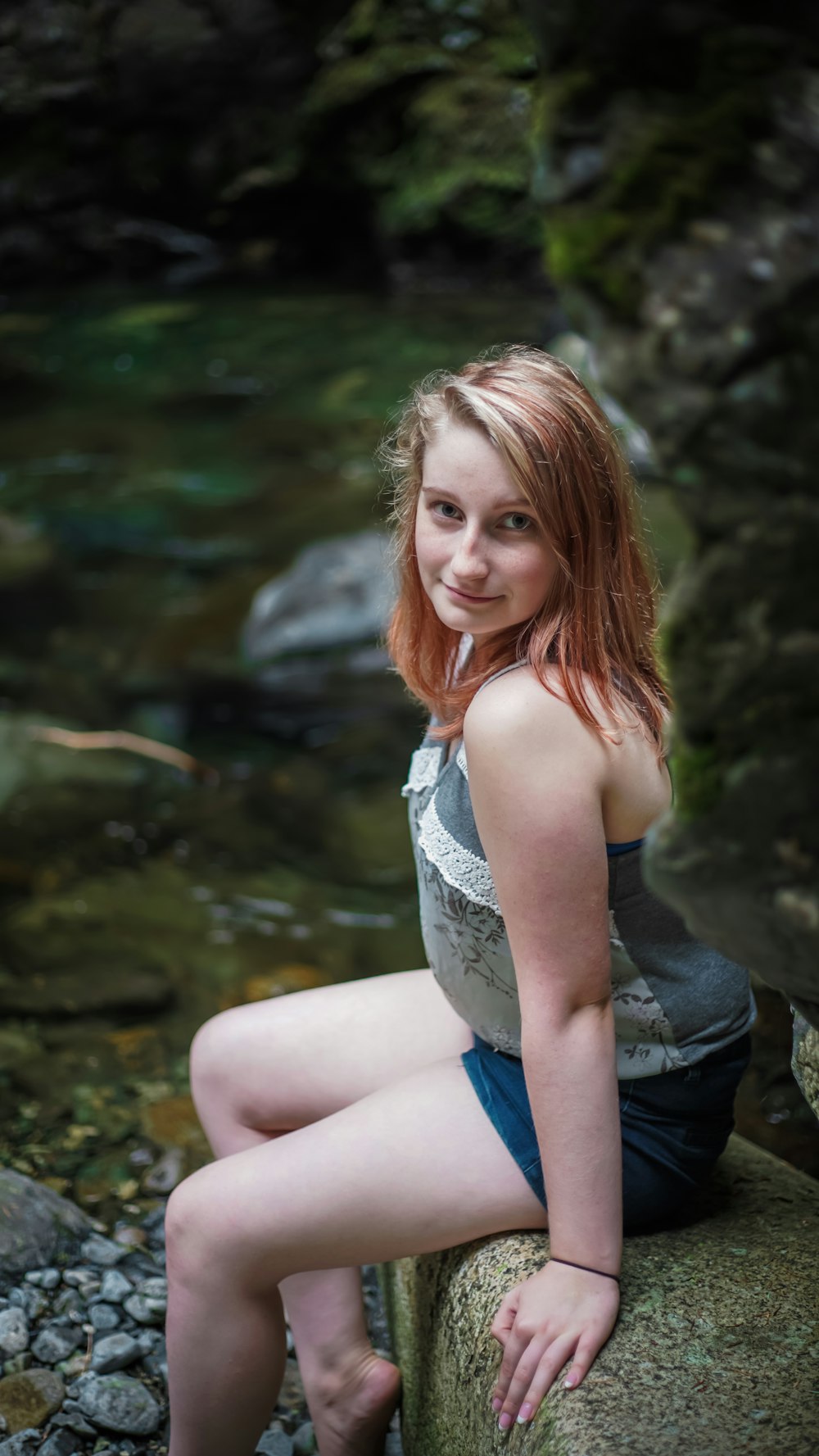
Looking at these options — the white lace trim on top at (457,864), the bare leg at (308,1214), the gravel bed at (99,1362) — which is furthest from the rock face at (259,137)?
the bare leg at (308,1214)

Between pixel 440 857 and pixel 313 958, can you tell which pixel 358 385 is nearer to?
pixel 313 958

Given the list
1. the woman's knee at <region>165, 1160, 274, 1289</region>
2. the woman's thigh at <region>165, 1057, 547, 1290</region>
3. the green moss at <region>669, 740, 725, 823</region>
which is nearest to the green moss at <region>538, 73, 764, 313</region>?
the green moss at <region>669, 740, 725, 823</region>

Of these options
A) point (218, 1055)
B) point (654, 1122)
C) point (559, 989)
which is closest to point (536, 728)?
point (559, 989)

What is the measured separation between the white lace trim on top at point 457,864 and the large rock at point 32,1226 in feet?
4.07

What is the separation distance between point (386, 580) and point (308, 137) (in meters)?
8.72

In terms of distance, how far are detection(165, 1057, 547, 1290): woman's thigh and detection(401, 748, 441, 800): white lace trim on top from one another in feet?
1.49

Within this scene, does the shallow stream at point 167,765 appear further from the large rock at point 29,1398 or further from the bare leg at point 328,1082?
the bare leg at point 328,1082

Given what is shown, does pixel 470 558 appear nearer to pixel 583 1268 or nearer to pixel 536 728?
pixel 536 728

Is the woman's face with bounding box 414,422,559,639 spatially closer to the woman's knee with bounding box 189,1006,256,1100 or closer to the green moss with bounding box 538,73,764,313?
the green moss with bounding box 538,73,764,313

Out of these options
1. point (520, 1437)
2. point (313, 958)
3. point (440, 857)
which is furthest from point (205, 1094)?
point (313, 958)

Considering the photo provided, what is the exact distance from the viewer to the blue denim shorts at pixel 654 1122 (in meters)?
1.79

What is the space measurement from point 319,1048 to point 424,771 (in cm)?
50

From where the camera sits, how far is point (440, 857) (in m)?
1.86

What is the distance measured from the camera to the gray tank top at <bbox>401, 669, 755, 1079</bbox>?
1.78 m
